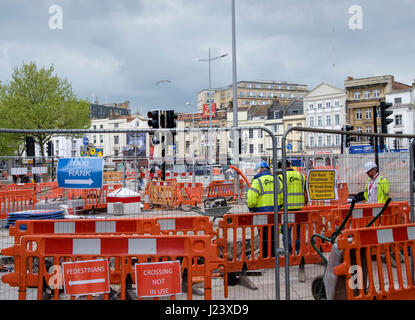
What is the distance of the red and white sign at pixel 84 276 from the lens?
14.4 ft

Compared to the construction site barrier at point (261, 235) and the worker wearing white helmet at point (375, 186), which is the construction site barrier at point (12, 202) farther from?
the worker wearing white helmet at point (375, 186)

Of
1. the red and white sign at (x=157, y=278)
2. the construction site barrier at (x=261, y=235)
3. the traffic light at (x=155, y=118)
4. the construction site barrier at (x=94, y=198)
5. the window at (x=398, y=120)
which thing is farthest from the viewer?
the window at (x=398, y=120)

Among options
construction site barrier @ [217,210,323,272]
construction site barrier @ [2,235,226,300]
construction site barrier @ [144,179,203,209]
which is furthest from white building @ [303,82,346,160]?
construction site barrier @ [2,235,226,300]

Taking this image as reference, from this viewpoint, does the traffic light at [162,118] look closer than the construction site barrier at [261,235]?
No

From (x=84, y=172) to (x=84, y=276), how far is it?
180 centimetres

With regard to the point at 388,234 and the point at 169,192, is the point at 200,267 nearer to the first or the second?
the point at 388,234

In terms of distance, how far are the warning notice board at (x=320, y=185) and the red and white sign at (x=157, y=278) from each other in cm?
250

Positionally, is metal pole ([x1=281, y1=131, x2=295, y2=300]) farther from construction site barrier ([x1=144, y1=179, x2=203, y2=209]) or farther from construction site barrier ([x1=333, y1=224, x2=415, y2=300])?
construction site barrier ([x1=144, y1=179, x2=203, y2=209])

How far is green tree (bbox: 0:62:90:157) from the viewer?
3725 centimetres

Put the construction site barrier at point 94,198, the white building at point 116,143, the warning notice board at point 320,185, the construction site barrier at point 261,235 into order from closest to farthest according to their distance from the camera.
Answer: the warning notice board at point 320,185, the construction site barrier at point 261,235, the white building at point 116,143, the construction site barrier at point 94,198

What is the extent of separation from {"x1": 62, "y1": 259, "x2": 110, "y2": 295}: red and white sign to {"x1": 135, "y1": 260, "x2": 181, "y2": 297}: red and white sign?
418 millimetres

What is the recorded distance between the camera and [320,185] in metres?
6.03

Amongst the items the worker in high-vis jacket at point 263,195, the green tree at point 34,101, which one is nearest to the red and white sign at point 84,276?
the worker in high-vis jacket at point 263,195

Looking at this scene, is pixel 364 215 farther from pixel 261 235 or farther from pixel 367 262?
pixel 367 262
